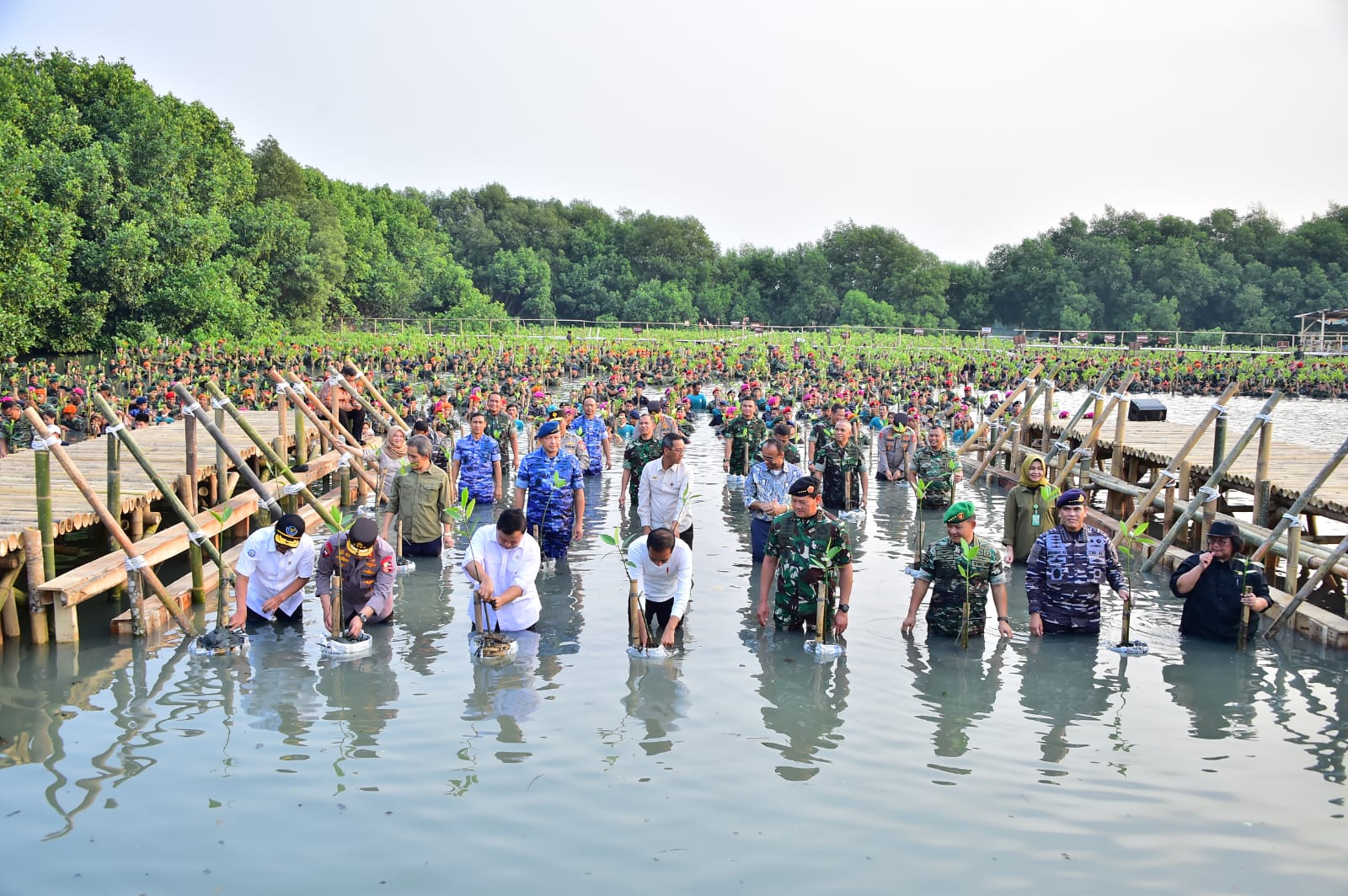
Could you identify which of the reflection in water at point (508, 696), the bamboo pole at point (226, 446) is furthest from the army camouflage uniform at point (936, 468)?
the bamboo pole at point (226, 446)

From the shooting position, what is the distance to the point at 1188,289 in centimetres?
7506

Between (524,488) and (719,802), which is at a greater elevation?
(524,488)

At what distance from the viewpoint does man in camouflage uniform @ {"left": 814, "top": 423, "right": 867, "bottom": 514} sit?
47.0 ft

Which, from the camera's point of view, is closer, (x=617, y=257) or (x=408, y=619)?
(x=408, y=619)

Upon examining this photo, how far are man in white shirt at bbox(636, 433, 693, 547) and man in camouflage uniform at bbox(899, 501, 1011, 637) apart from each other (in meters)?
2.44

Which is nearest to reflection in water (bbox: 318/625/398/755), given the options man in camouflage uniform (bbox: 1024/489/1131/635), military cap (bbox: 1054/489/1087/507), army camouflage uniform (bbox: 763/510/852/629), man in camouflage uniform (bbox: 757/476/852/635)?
man in camouflage uniform (bbox: 757/476/852/635)

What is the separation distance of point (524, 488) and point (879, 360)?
35811 millimetres

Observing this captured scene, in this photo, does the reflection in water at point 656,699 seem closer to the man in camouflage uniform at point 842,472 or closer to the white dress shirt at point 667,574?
the white dress shirt at point 667,574

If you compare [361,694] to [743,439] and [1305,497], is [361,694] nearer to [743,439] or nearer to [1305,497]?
[1305,497]

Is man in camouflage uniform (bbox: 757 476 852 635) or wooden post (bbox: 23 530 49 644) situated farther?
wooden post (bbox: 23 530 49 644)

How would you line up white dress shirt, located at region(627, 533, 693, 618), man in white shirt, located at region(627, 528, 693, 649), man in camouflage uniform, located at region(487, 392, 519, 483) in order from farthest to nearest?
1. man in camouflage uniform, located at region(487, 392, 519, 483)
2. white dress shirt, located at region(627, 533, 693, 618)
3. man in white shirt, located at region(627, 528, 693, 649)

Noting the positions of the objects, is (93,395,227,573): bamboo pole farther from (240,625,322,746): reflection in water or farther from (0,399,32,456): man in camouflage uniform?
(0,399,32,456): man in camouflage uniform

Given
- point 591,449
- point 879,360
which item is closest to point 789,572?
point 591,449

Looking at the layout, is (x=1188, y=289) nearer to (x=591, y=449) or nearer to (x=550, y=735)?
(x=591, y=449)
